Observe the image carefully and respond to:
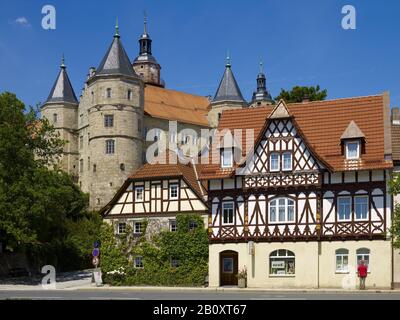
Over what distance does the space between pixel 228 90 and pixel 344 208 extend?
7785 cm

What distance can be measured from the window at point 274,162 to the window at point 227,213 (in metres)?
2.94

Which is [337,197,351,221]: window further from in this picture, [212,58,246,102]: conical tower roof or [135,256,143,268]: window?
[212,58,246,102]: conical tower roof

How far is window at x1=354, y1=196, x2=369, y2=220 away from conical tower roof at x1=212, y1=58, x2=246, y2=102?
7648cm

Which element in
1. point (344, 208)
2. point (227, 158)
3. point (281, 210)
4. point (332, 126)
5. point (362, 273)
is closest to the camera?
point (362, 273)

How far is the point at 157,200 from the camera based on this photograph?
4200cm

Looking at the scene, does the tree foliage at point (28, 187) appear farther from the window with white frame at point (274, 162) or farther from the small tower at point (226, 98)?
Result: the small tower at point (226, 98)

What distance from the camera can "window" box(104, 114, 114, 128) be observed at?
91.2 m

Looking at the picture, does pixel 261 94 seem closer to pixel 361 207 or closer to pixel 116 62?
pixel 116 62

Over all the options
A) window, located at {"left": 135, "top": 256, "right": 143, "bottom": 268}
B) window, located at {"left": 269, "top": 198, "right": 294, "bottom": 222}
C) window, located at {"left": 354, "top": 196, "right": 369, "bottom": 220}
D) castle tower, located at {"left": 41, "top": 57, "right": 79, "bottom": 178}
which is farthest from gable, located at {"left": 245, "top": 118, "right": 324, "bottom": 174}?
castle tower, located at {"left": 41, "top": 57, "right": 79, "bottom": 178}

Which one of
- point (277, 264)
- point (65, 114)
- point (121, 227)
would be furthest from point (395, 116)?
point (65, 114)

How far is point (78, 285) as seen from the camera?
41062 mm

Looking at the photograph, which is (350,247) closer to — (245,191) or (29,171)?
(245,191)

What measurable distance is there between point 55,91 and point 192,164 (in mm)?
65855

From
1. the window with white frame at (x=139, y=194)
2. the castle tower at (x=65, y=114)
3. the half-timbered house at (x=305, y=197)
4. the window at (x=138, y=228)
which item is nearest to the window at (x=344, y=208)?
the half-timbered house at (x=305, y=197)
